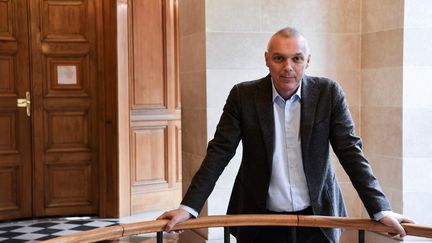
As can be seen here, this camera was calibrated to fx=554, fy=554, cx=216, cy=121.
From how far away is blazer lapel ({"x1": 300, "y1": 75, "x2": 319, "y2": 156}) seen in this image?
2088 millimetres

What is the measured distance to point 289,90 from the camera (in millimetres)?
2068

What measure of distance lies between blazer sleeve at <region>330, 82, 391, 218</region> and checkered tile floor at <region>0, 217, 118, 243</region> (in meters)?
3.66

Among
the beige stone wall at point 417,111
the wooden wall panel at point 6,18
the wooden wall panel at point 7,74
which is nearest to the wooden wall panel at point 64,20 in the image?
the wooden wall panel at point 6,18

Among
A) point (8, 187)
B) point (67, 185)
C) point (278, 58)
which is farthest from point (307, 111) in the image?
point (8, 187)

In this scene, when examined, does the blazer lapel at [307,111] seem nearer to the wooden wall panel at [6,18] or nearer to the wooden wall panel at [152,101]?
the wooden wall panel at [152,101]

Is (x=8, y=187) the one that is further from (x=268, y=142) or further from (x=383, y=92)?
(x=268, y=142)

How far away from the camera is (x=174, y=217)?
70.5 inches

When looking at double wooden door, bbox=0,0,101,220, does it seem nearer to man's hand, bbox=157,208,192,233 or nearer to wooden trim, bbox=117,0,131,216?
wooden trim, bbox=117,0,131,216

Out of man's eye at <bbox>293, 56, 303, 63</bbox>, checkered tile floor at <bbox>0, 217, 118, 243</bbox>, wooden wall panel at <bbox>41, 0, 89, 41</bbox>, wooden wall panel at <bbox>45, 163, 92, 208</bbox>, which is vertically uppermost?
wooden wall panel at <bbox>41, 0, 89, 41</bbox>

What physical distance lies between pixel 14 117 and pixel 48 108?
1.15ft

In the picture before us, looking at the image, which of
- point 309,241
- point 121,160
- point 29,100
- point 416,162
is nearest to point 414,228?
point 309,241

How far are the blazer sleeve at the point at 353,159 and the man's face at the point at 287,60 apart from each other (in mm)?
214

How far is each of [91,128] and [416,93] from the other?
3505mm

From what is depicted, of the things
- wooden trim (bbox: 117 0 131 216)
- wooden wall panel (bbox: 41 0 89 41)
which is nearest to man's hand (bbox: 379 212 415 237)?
wooden trim (bbox: 117 0 131 216)
